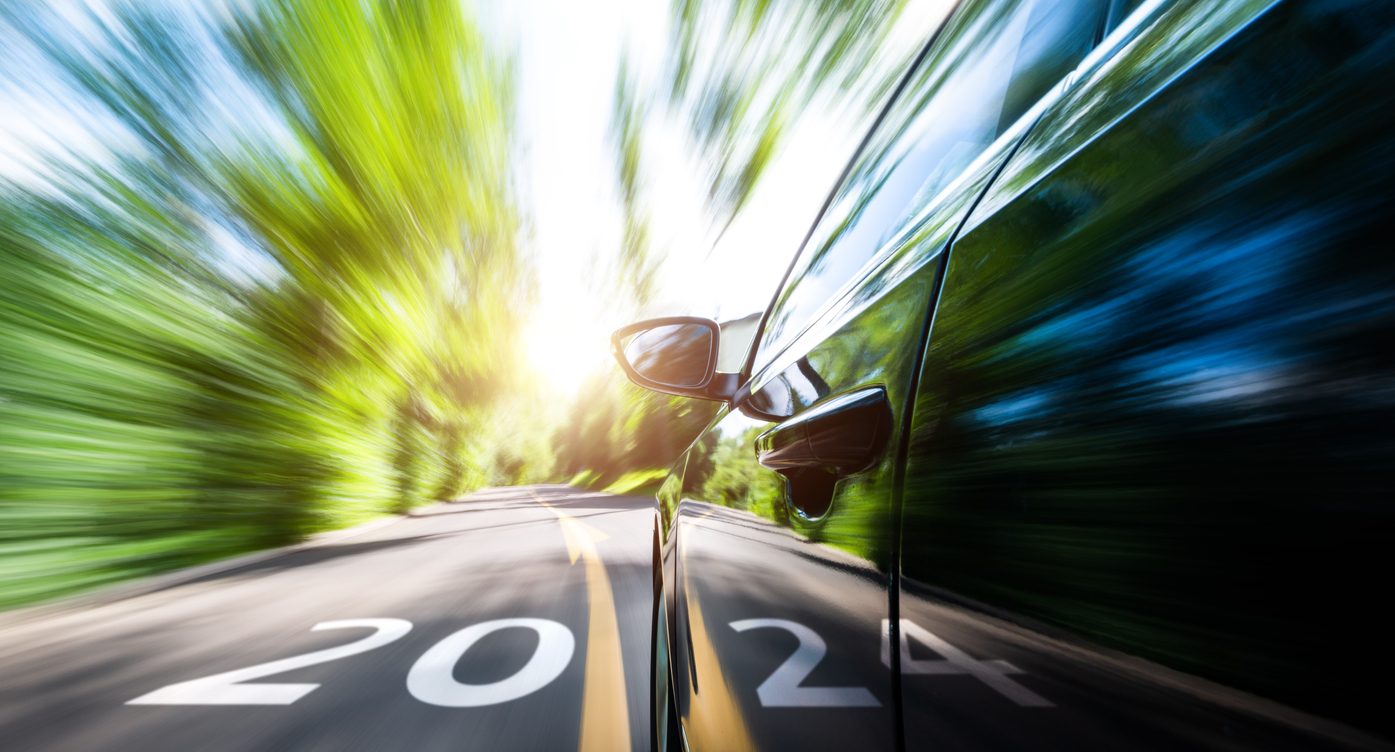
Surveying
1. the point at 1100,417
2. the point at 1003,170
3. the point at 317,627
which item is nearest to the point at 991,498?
the point at 1100,417

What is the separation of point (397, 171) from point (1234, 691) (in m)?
9.18

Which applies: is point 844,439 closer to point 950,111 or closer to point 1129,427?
point 1129,427

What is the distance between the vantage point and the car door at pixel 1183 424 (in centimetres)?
28

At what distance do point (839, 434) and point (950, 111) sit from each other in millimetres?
703

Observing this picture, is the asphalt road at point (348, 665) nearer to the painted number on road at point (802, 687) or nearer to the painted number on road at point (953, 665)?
the painted number on road at point (802, 687)

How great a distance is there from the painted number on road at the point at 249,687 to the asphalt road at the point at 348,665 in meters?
0.01

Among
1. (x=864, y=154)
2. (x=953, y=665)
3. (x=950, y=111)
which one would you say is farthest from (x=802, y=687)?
(x=864, y=154)

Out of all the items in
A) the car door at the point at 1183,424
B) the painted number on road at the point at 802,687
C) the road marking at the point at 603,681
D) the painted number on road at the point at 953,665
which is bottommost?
the road marking at the point at 603,681

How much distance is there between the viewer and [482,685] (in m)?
2.36

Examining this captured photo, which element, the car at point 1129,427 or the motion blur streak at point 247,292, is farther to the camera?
the motion blur streak at point 247,292

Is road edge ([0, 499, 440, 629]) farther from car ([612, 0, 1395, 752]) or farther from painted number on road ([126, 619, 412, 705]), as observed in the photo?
car ([612, 0, 1395, 752])

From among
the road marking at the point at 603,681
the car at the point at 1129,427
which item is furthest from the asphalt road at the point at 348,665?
the car at the point at 1129,427

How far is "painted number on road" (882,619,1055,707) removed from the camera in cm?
43

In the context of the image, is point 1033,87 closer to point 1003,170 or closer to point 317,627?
point 1003,170
